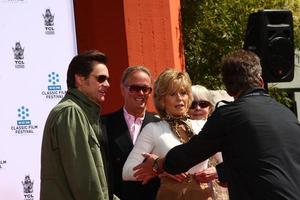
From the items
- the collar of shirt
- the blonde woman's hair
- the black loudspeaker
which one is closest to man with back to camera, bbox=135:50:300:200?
the blonde woman's hair

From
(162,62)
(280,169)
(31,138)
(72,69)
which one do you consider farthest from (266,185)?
(162,62)

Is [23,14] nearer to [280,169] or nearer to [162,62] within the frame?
[162,62]

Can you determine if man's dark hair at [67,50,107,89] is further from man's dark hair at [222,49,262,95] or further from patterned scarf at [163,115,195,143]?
man's dark hair at [222,49,262,95]

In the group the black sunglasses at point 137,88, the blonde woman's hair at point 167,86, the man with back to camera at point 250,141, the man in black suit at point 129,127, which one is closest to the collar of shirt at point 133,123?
the man in black suit at point 129,127

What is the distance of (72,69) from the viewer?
4.98 metres

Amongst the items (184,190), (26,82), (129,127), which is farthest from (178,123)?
(26,82)

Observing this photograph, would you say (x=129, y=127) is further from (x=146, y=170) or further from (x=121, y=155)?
(x=146, y=170)

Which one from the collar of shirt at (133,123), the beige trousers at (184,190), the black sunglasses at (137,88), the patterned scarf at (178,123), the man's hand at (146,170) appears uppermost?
the black sunglasses at (137,88)

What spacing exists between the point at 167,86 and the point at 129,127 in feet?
1.92

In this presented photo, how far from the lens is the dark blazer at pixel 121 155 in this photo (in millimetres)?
5422

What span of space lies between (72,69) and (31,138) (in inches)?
75.0

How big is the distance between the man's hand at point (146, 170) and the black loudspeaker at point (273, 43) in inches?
136

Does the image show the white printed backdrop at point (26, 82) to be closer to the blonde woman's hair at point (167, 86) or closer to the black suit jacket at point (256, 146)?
the blonde woman's hair at point (167, 86)

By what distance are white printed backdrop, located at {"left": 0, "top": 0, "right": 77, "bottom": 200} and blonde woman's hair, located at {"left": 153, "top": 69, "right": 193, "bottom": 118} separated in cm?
176
